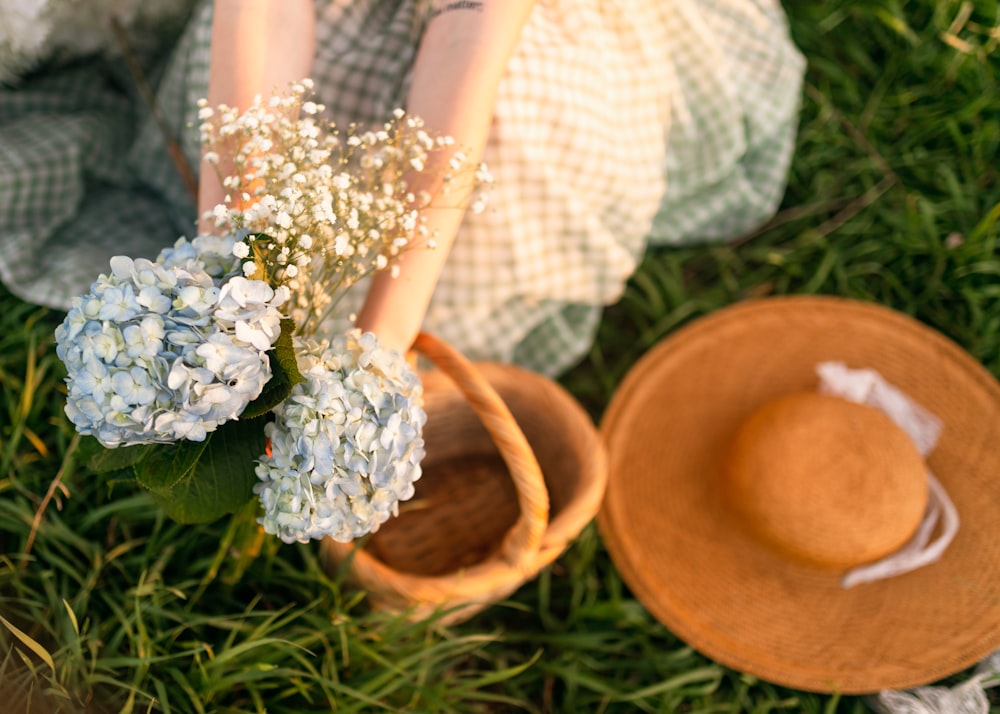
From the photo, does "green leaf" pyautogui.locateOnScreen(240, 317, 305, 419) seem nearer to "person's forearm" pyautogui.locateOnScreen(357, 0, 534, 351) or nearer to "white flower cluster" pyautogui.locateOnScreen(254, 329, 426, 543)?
"white flower cluster" pyautogui.locateOnScreen(254, 329, 426, 543)

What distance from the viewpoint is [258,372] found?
0.65 meters

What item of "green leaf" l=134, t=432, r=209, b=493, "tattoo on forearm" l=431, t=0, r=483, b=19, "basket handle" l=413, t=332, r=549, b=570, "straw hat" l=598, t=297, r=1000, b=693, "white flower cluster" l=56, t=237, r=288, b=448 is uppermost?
"tattoo on forearm" l=431, t=0, r=483, b=19

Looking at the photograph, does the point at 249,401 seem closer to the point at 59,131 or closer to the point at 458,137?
the point at 458,137

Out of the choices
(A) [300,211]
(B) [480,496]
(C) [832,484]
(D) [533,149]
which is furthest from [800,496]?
(A) [300,211]

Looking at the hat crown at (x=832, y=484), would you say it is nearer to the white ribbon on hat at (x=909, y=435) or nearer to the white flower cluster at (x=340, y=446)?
the white ribbon on hat at (x=909, y=435)

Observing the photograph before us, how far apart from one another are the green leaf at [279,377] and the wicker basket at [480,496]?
314 mm

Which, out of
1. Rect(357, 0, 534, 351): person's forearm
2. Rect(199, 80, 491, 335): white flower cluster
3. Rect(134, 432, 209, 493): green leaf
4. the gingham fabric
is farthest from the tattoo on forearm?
Rect(134, 432, 209, 493): green leaf

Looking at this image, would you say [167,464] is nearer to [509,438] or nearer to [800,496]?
[509,438]

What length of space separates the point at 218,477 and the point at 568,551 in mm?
875

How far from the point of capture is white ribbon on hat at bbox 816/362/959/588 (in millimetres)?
1274

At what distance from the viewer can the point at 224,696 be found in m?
1.08

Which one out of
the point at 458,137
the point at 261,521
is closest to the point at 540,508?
the point at 261,521

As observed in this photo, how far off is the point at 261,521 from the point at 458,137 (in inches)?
20.9

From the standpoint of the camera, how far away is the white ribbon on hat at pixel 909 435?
1.27 meters
